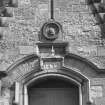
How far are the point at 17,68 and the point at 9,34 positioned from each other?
3.25ft

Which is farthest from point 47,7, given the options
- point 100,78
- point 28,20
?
point 100,78

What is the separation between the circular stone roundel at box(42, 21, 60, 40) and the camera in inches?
513

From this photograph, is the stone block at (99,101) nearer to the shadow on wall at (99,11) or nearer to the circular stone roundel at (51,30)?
the shadow on wall at (99,11)

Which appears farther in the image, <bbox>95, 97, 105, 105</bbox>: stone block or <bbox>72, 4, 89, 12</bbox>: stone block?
<bbox>72, 4, 89, 12</bbox>: stone block

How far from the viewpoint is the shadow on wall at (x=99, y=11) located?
1311 centimetres

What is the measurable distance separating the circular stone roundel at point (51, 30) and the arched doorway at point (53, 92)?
3.69 feet

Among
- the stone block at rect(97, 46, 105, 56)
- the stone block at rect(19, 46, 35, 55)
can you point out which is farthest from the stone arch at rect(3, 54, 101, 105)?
the stone block at rect(97, 46, 105, 56)

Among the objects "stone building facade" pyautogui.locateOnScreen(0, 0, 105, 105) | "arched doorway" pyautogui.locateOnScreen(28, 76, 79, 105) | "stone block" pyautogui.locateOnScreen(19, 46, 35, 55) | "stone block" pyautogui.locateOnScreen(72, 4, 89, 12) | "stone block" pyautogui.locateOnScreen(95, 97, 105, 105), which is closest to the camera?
"stone block" pyautogui.locateOnScreen(95, 97, 105, 105)

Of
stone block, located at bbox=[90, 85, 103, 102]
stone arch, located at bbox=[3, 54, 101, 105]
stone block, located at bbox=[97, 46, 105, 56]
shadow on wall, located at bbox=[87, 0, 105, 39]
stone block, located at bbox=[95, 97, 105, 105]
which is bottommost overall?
stone block, located at bbox=[95, 97, 105, 105]

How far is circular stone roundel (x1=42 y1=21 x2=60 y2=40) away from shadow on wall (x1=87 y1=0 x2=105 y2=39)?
3.51 ft

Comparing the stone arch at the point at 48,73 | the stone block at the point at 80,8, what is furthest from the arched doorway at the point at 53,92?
the stone block at the point at 80,8

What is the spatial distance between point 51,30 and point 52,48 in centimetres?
49

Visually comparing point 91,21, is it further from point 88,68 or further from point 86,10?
point 88,68

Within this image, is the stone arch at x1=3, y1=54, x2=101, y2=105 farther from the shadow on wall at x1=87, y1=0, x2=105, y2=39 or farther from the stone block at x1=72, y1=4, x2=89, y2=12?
the stone block at x1=72, y1=4, x2=89, y2=12
